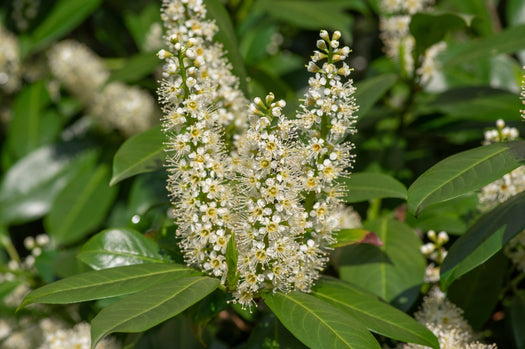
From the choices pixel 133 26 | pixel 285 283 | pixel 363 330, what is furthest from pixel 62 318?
pixel 133 26

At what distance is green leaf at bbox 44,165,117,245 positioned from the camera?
98.5 inches

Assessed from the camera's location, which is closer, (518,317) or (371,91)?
(518,317)

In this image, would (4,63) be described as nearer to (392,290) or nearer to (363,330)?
(392,290)

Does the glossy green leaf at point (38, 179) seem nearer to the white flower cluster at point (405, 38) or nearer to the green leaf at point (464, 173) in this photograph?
the white flower cluster at point (405, 38)

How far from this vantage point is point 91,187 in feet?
8.73

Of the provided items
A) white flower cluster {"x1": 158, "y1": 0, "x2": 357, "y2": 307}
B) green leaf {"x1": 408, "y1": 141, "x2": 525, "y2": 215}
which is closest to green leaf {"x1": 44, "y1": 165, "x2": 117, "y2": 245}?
white flower cluster {"x1": 158, "y1": 0, "x2": 357, "y2": 307}

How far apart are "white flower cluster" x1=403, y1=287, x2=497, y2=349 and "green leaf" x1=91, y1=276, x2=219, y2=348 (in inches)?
24.9

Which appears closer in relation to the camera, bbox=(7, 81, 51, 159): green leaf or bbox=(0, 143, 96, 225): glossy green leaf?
bbox=(0, 143, 96, 225): glossy green leaf

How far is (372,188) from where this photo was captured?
1585 mm

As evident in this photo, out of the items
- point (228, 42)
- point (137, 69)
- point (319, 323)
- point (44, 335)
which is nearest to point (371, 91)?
point (228, 42)

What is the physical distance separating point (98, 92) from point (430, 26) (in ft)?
4.70

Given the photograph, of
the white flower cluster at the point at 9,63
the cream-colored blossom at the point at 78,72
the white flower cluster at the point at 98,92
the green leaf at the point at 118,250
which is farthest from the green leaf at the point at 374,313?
the white flower cluster at the point at 9,63

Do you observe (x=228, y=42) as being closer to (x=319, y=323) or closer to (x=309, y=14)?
(x=319, y=323)

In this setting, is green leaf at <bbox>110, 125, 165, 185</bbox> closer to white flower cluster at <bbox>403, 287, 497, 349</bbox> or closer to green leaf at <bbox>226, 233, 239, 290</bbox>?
green leaf at <bbox>226, 233, 239, 290</bbox>
